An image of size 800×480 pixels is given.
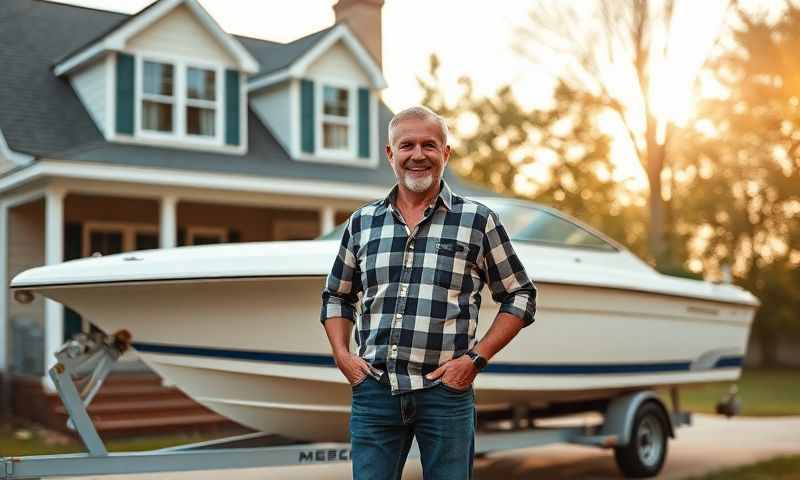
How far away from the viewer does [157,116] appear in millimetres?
12477

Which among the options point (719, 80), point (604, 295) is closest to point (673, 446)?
point (604, 295)

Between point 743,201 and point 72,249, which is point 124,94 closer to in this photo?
point 72,249

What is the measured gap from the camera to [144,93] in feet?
40.6

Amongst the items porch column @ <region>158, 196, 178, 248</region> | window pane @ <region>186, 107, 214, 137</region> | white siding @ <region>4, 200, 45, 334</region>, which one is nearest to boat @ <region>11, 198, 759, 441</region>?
porch column @ <region>158, 196, 178, 248</region>

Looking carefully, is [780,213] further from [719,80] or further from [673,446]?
[673,446]

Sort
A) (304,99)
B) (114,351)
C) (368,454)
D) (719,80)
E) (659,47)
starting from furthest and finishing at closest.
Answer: (719,80) < (659,47) < (304,99) < (114,351) < (368,454)

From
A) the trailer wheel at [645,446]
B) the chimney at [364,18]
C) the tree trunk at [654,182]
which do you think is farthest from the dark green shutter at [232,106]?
the tree trunk at [654,182]

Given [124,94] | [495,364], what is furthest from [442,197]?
[124,94]

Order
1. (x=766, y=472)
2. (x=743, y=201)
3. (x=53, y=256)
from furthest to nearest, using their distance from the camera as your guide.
→ 1. (x=743, y=201)
2. (x=53, y=256)
3. (x=766, y=472)

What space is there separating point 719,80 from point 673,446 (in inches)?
569

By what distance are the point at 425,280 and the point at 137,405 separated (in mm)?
7800

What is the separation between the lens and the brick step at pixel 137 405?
1006 cm

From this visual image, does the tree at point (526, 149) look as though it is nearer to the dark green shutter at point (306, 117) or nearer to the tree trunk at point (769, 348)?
the tree trunk at point (769, 348)

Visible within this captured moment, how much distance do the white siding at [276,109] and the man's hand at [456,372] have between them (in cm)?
1106
